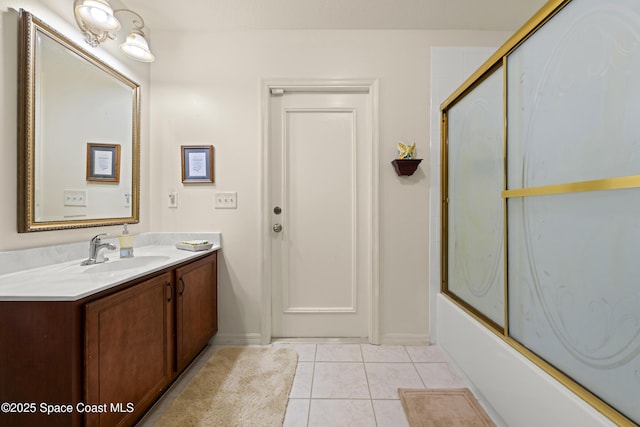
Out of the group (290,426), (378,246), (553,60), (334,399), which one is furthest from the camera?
(378,246)

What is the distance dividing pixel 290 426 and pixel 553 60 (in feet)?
6.28

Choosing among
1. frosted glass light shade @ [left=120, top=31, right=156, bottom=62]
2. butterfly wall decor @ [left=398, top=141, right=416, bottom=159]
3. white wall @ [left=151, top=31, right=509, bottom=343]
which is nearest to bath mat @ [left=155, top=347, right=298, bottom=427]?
white wall @ [left=151, top=31, right=509, bottom=343]

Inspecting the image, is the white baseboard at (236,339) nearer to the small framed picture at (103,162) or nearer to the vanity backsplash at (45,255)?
the vanity backsplash at (45,255)

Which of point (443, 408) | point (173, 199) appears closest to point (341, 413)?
point (443, 408)

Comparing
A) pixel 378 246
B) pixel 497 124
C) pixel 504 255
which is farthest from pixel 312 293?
pixel 497 124

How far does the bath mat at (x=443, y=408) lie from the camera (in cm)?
130

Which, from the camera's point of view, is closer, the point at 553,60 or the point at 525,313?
the point at 553,60

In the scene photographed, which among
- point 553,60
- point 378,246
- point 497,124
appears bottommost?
point 378,246

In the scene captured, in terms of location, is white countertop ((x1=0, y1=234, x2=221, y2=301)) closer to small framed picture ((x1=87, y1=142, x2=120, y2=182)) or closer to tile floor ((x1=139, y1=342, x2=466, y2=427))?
small framed picture ((x1=87, y1=142, x2=120, y2=182))

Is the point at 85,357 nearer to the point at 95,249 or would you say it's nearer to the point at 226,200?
the point at 95,249

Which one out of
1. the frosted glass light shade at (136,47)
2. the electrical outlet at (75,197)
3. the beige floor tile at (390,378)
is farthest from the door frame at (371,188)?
the electrical outlet at (75,197)

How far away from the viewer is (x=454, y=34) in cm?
204

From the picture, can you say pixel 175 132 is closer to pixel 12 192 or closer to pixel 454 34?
pixel 12 192

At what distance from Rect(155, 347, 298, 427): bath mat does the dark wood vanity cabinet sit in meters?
0.20
